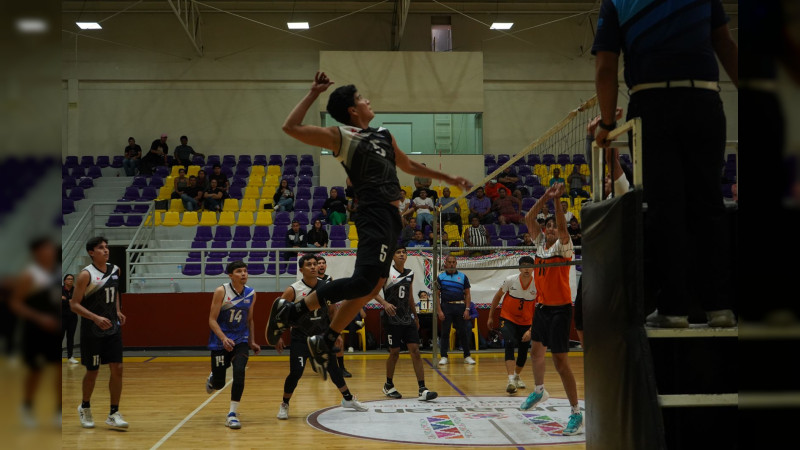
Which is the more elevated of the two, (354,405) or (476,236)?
(476,236)

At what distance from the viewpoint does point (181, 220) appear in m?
19.9

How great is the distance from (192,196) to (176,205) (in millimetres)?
526

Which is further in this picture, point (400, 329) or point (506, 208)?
point (506, 208)

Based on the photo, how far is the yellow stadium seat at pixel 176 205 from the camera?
804 inches

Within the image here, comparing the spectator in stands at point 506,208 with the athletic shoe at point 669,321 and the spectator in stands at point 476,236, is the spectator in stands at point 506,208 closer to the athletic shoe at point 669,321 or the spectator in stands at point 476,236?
the spectator in stands at point 476,236

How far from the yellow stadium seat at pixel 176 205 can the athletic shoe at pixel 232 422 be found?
1333 cm

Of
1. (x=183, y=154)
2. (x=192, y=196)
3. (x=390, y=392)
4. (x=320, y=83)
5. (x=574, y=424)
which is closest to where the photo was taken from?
(x=320, y=83)

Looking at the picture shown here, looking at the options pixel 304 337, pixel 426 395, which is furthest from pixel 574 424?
pixel 304 337

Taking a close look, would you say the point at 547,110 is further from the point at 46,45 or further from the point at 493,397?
the point at 46,45

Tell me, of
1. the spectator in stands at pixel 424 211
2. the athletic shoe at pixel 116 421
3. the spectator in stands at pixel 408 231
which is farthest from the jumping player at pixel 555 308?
the spectator in stands at pixel 424 211

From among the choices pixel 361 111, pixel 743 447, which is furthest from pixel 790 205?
pixel 361 111

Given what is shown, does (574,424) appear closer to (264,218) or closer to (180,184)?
(264,218)

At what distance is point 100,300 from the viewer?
7.94 meters

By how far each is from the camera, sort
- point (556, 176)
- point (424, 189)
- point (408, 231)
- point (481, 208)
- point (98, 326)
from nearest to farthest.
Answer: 1. point (98, 326)
2. point (408, 231)
3. point (481, 208)
4. point (424, 189)
5. point (556, 176)
